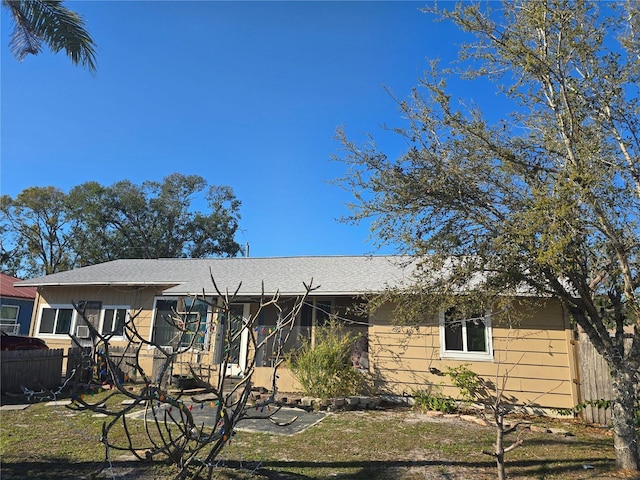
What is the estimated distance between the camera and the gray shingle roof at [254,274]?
12289 millimetres

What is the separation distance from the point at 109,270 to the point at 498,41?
16215mm

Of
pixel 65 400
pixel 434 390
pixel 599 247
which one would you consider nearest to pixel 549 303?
pixel 434 390

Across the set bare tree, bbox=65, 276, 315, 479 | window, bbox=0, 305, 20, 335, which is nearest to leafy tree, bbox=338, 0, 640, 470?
bare tree, bbox=65, 276, 315, 479

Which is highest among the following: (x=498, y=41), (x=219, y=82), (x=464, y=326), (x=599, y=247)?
(x=219, y=82)

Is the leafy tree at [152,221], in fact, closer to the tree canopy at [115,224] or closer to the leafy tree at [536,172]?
the tree canopy at [115,224]

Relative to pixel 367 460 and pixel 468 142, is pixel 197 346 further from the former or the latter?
pixel 468 142

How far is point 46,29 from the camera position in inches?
385

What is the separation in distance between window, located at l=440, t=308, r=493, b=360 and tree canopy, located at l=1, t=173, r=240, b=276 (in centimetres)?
2932

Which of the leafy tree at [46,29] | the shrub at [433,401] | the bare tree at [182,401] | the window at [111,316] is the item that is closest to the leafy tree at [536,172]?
the bare tree at [182,401]

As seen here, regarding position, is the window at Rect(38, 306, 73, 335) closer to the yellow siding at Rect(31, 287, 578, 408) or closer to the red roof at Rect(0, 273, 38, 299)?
the red roof at Rect(0, 273, 38, 299)

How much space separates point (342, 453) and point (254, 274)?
9.45m

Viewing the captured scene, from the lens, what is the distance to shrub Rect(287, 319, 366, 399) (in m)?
9.77

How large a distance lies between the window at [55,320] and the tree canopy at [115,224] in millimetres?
19787

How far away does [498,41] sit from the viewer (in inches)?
228
